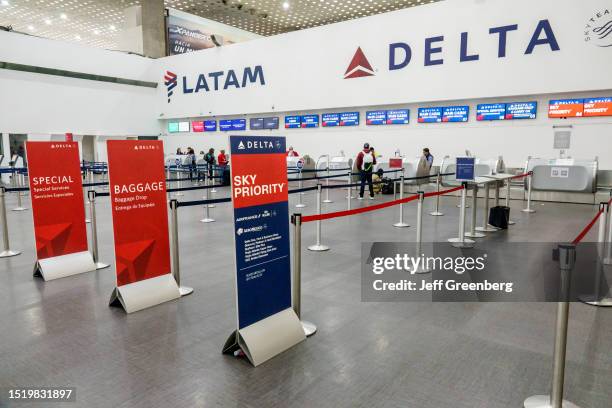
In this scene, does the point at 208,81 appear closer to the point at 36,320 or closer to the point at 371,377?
the point at 36,320

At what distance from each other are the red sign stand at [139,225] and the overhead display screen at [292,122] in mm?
14059

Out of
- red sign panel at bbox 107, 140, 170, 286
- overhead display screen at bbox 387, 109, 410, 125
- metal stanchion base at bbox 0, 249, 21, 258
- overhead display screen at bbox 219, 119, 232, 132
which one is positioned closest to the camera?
red sign panel at bbox 107, 140, 170, 286

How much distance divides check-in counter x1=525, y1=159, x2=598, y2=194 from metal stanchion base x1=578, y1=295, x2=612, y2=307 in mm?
7533

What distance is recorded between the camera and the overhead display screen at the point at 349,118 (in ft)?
53.5

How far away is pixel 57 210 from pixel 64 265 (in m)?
0.66

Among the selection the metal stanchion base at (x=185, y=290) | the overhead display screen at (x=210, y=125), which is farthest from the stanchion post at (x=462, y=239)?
the overhead display screen at (x=210, y=125)

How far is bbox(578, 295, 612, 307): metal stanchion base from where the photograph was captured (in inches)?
155

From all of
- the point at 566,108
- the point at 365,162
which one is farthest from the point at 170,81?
the point at 566,108

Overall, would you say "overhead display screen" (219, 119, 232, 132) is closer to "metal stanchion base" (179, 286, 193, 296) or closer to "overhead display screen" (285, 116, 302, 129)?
"overhead display screen" (285, 116, 302, 129)

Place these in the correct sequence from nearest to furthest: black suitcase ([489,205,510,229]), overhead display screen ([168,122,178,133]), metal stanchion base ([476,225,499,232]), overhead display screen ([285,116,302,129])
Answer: metal stanchion base ([476,225,499,232]) → black suitcase ([489,205,510,229]) → overhead display screen ([285,116,302,129]) → overhead display screen ([168,122,178,133])

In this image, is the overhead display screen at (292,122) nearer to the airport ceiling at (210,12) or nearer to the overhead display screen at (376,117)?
the overhead display screen at (376,117)

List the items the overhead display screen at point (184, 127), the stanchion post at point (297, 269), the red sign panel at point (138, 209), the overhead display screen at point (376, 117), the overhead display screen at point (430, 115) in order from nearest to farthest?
the stanchion post at point (297, 269)
the red sign panel at point (138, 209)
the overhead display screen at point (430, 115)
the overhead display screen at point (376, 117)
the overhead display screen at point (184, 127)

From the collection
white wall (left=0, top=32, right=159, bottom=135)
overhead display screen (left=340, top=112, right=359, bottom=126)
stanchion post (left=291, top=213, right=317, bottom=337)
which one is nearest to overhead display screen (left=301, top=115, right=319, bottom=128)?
overhead display screen (left=340, top=112, right=359, bottom=126)

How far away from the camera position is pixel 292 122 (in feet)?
59.4
